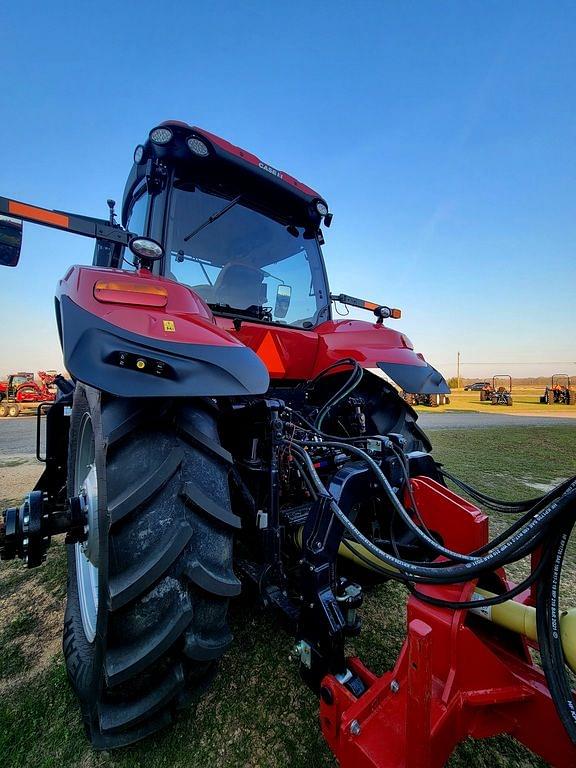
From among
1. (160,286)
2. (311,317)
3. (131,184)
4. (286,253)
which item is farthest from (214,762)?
(131,184)

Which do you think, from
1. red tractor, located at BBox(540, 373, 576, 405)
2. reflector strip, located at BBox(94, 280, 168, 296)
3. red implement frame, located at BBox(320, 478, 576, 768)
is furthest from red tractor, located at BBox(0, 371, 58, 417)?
red tractor, located at BBox(540, 373, 576, 405)

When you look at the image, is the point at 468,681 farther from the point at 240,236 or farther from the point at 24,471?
the point at 24,471

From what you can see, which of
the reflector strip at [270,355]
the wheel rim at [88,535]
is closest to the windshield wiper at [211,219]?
the reflector strip at [270,355]

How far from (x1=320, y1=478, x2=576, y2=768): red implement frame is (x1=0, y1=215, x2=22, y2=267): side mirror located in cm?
194

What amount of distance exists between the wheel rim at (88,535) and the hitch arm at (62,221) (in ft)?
2.65

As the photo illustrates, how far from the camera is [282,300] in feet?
8.60

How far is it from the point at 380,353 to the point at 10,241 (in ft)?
6.47

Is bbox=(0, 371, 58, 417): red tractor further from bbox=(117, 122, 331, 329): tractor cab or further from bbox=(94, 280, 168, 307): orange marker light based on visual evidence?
bbox=(94, 280, 168, 307): orange marker light

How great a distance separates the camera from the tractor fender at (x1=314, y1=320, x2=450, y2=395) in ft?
7.04

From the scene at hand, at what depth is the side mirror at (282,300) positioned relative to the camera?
259 cm

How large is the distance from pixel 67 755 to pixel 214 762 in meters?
0.52

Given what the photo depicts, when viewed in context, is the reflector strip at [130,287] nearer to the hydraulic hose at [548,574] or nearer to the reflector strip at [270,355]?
the reflector strip at [270,355]

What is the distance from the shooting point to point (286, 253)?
2.65 metres

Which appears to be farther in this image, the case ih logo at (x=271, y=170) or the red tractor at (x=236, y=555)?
the case ih logo at (x=271, y=170)
